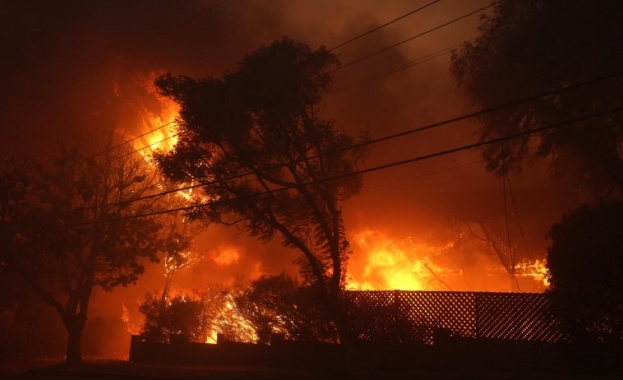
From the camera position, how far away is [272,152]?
15859mm

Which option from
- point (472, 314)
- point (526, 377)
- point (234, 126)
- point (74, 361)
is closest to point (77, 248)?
point (74, 361)

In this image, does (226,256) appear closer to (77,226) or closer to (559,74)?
(77,226)

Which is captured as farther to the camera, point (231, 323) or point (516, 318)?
point (231, 323)

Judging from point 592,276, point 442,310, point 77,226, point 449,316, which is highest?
point 77,226

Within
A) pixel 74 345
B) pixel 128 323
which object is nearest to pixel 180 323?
pixel 74 345

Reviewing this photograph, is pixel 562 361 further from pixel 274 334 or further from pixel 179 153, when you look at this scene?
pixel 179 153

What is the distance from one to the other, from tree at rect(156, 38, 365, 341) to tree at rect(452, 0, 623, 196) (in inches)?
183

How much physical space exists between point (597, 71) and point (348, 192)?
22.5 ft

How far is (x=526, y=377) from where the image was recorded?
1321 centimetres

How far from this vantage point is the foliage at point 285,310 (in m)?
17.7

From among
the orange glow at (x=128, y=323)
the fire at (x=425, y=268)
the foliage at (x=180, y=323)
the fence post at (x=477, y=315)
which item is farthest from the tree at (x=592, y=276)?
the orange glow at (x=128, y=323)

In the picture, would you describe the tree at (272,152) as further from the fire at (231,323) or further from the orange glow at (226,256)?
the orange glow at (226,256)

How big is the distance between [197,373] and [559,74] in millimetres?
12504

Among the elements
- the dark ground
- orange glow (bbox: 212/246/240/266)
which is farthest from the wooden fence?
orange glow (bbox: 212/246/240/266)
